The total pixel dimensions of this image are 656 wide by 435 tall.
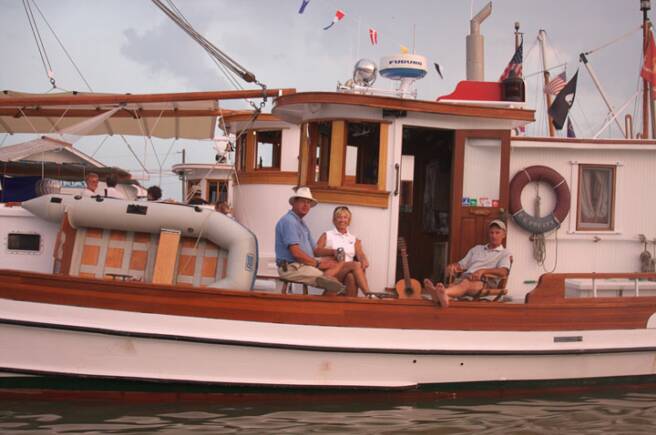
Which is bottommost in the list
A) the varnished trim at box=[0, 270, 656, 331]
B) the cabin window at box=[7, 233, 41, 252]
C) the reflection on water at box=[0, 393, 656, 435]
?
the reflection on water at box=[0, 393, 656, 435]

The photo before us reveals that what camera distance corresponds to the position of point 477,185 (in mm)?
8711

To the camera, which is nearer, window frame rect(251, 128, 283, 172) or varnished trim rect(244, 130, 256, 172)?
window frame rect(251, 128, 283, 172)

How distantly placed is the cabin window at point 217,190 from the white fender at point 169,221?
12.3m

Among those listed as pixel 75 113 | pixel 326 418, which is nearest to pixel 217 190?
pixel 75 113

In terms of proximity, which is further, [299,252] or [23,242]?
[23,242]

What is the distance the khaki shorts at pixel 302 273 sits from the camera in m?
7.54

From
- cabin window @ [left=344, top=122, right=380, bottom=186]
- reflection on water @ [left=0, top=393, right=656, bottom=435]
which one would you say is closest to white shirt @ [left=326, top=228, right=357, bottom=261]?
cabin window @ [left=344, top=122, right=380, bottom=186]

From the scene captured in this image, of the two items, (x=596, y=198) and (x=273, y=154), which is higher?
(x=273, y=154)

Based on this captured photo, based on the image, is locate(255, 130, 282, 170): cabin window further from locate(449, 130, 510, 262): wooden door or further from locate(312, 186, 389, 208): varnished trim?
locate(449, 130, 510, 262): wooden door

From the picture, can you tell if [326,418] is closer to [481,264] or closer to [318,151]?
[481,264]

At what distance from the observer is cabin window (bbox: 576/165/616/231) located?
30.4 feet

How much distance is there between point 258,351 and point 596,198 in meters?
4.83

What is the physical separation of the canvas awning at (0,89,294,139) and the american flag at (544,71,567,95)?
286 inches

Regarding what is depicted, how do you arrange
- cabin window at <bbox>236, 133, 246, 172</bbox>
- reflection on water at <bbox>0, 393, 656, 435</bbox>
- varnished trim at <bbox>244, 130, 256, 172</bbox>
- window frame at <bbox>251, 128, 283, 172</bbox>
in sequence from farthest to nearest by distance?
cabin window at <bbox>236, 133, 246, 172</bbox> → varnished trim at <bbox>244, 130, 256, 172</bbox> → window frame at <bbox>251, 128, 283, 172</bbox> → reflection on water at <bbox>0, 393, 656, 435</bbox>
